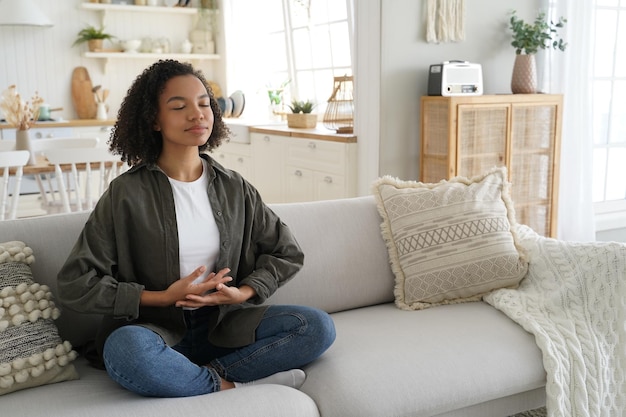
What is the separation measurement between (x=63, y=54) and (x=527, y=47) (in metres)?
3.86

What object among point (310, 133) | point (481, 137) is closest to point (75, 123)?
point (310, 133)

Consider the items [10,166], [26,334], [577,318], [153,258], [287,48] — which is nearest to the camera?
[26,334]

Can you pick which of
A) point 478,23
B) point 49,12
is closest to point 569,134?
point 478,23

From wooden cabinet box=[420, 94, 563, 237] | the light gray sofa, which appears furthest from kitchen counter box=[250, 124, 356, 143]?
the light gray sofa

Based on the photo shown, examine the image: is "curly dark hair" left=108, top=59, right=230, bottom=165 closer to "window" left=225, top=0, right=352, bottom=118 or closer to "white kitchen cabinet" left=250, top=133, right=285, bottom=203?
"white kitchen cabinet" left=250, top=133, right=285, bottom=203

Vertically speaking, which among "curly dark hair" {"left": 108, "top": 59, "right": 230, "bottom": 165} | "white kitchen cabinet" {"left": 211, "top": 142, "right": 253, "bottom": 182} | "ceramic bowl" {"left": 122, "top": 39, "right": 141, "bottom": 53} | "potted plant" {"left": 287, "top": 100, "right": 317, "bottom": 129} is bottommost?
"white kitchen cabinet" {"left": 211, "top": 142, "right": 253, "bottom": 182}

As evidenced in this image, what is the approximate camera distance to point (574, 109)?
4332 millimetres

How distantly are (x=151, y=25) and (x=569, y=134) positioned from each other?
3.72 meters

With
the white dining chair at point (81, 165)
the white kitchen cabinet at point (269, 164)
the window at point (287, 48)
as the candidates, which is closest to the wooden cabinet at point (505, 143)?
the white kitchen cabinet at point (269, 164)

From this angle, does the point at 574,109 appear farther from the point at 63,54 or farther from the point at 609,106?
the point at 63,54

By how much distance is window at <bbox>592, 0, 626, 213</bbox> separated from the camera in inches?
181

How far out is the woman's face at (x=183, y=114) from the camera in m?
1.83

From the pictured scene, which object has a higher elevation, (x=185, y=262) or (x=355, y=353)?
(x=185, y=262)

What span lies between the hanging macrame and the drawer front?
83 centimetres
